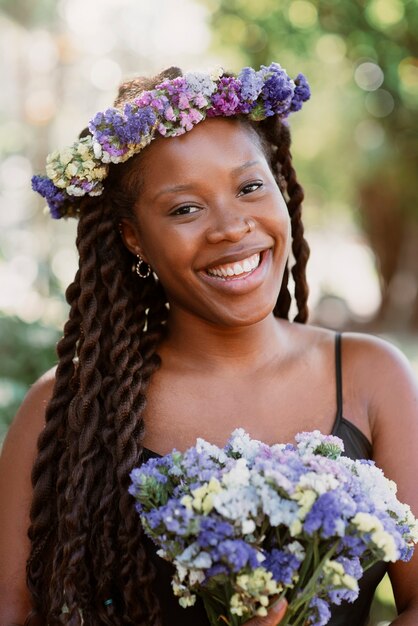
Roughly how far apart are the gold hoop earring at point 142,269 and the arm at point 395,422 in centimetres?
74

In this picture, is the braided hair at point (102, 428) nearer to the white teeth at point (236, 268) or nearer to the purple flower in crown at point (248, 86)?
the purple flower in crown at point (248, 86)

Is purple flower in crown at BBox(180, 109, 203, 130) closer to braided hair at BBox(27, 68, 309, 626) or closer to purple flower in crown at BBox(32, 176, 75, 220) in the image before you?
braided hair at BBox(27, 68, 309, 626)

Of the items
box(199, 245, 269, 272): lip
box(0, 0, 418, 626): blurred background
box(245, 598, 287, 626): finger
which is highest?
box(0, 0, 418, 626): blurred background

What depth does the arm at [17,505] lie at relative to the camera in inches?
114

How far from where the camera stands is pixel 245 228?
274 cm

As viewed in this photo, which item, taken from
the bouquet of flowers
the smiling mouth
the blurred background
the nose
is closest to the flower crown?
the nose

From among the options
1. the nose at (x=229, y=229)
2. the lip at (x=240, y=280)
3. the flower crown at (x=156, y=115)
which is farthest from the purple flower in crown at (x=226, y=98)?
the lip at (x=240, y=280)

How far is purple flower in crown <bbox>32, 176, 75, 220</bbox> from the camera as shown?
119 inches

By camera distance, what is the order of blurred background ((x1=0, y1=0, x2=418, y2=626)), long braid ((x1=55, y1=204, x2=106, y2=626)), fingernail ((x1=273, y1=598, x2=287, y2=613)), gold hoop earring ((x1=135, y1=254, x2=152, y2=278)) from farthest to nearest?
blurred background ((x1=0, y1=0, x2=418, y2=626)) < gold hoop earring ((x1=135, y1=254, x2=152, y2=278)) < long braid ((x1=55, y1=204, x2=106, y2=626)) < fingernail ((x1=273, y1=598, x2=287, y2=613))

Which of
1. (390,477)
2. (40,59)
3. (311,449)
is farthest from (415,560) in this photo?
(40,59)

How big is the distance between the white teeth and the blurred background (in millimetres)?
2368

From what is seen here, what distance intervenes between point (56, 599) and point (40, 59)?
24.0 feet

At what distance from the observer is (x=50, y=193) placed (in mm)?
3012

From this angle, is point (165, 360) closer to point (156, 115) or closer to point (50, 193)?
point (50, 193)
